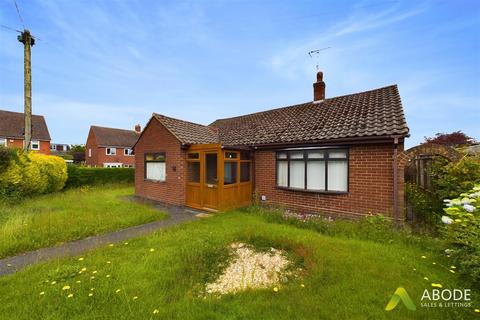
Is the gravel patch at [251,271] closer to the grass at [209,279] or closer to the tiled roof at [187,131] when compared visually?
the grass at [209,279]

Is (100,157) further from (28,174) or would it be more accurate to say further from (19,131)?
(28,174)

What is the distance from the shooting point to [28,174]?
11.7m

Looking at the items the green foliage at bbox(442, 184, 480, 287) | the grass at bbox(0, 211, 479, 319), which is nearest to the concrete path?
the grass at bbox(0, 211, 479, 319)

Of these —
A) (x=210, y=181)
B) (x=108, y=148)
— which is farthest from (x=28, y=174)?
(x=108, y=148)

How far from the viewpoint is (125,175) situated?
19.9m

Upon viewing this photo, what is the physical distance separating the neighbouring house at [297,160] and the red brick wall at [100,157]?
28.7m

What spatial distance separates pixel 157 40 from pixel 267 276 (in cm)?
1373

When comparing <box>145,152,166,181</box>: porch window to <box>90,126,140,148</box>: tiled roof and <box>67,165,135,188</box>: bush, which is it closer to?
<box>67,165,135,188</box>: bush

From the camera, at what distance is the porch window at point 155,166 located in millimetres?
12016

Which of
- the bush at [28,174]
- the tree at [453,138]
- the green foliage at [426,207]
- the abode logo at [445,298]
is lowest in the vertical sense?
the abode logo at [445,298]

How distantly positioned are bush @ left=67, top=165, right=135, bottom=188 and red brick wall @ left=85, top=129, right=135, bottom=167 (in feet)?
70.2

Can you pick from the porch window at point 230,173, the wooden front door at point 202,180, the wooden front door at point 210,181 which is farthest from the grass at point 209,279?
the porch window at point 230,173

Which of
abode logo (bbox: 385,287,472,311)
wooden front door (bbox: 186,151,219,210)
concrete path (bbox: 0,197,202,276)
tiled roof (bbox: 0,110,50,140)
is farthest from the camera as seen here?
tiled roof (bbox: 0,110,50,140)

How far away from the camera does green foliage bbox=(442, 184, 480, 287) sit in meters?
3.62
